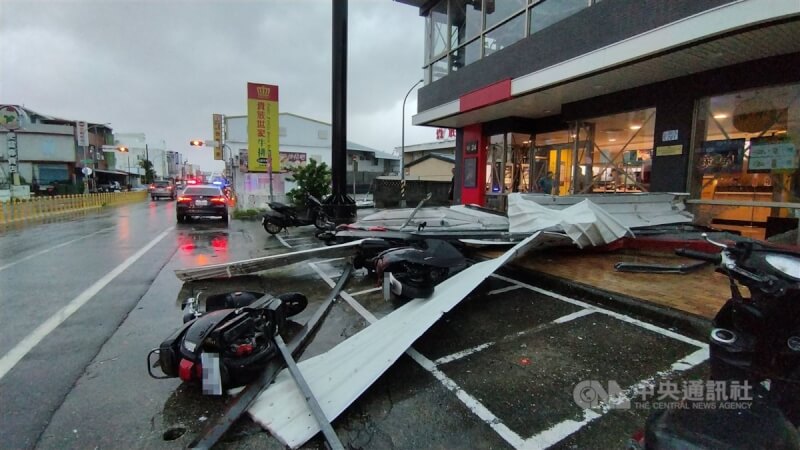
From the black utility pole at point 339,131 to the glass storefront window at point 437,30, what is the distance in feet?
12.1

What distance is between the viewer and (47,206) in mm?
18469

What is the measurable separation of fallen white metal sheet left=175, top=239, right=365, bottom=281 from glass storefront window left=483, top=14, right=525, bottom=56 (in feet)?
26.6

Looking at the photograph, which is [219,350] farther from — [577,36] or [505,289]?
[577,36]

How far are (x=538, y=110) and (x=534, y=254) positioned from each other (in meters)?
7.02

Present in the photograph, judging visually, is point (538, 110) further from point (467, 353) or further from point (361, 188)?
point (361, 188)

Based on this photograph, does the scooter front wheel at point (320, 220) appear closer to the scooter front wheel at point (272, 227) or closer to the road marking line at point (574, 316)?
the scooter front wheel at point (272, 227)

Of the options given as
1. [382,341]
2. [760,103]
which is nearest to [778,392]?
[382,341]

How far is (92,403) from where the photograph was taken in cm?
271

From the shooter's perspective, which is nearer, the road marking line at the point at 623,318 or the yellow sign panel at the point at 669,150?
the road marking line at the point at 623,318

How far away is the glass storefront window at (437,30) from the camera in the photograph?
13742mm

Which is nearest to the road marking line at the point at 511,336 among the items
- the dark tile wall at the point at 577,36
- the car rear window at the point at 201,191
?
the dark tile wall at the point at 577,36

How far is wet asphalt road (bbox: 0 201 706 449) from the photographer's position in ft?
7.83

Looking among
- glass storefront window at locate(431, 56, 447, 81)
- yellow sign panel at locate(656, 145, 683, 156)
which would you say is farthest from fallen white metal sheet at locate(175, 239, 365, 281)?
glass storefront window at locate(431, 56, 447, 81)

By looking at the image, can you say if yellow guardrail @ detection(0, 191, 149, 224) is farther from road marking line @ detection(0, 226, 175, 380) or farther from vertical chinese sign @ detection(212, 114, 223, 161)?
road marking line @ detection(0, 226, 175, 380)
